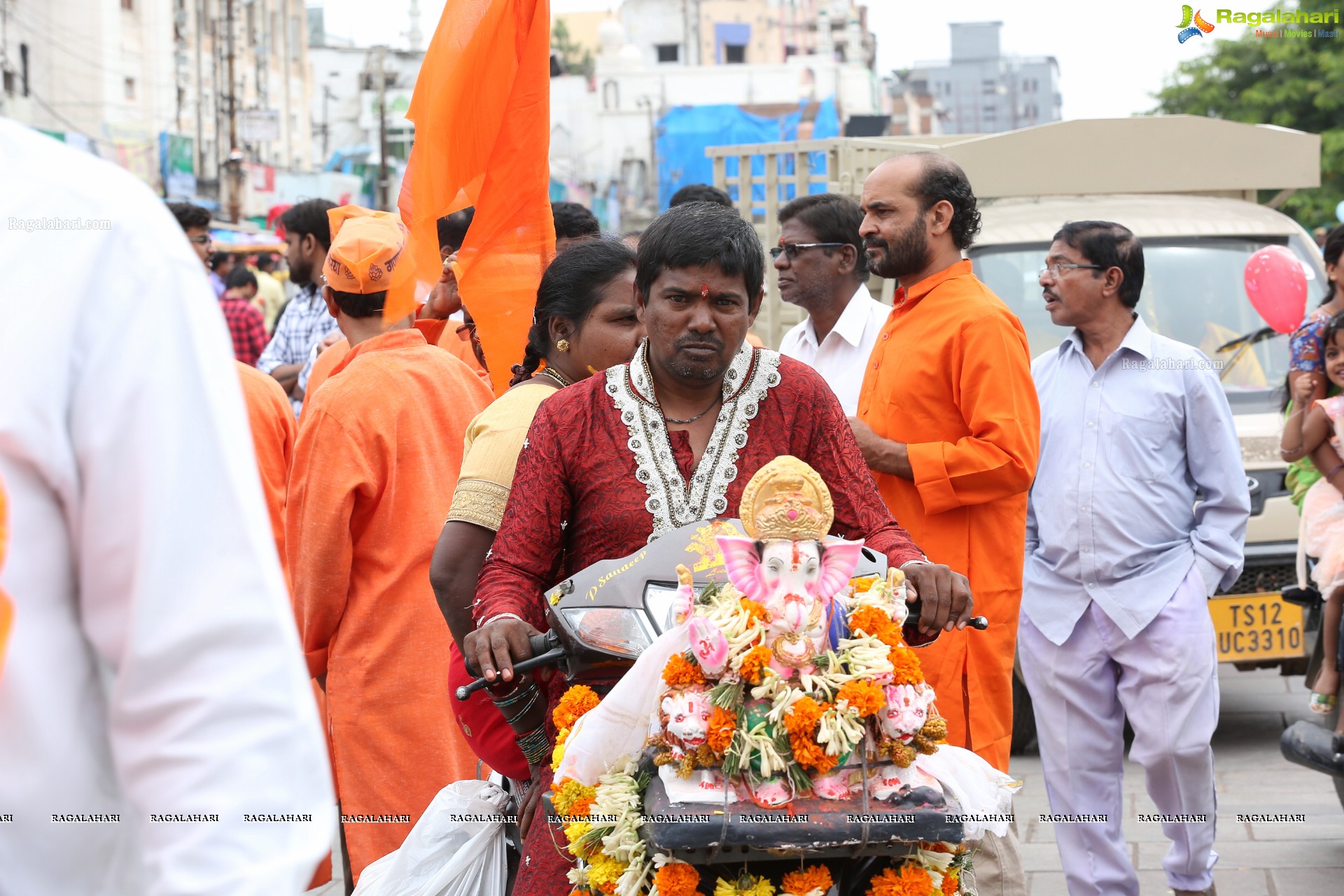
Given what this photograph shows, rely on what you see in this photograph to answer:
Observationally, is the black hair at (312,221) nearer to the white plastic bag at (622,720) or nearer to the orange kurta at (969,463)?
the orange kurta at (969,463)

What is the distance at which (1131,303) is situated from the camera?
4.74m

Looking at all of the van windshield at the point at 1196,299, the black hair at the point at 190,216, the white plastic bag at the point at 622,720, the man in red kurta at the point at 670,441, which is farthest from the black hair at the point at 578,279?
the black hair at the point at 190,216

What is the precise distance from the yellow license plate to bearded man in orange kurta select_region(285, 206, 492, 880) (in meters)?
3.71

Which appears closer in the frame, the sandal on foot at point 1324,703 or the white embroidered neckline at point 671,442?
the white embroidered neckline at point 671,442

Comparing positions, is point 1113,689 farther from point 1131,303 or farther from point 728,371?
point 728,371

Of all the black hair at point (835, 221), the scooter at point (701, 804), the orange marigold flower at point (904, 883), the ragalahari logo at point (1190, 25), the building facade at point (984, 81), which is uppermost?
the building facade at point (984, 81)

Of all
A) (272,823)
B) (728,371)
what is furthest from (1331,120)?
(272,823)

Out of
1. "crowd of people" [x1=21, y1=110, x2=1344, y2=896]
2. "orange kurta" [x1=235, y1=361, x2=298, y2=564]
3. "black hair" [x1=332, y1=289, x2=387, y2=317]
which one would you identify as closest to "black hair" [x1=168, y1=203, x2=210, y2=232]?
"crowd of people" [x1=21, y1=110, x2=1344, y2=896]

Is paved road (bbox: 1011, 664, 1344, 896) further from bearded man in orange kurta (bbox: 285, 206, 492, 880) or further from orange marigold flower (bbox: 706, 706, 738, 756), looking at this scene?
orange marigold flower (bbox: 706, 706, 738, 756)

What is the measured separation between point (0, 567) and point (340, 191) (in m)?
40.3

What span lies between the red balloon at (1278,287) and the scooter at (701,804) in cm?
464

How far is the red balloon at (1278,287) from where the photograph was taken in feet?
22.0

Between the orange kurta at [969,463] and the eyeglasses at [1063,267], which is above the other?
the eyeglasses at [1063,267]

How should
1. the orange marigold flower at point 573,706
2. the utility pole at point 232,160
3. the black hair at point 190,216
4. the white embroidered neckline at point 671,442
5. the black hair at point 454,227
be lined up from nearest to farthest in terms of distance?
1. the orange marigold flower at point 573,706
2. the white embroidered neckline at point 671,442
3. the black hair at point 454,227
4. the black hair at point 190,216
5. the utility pole at point 232,160
